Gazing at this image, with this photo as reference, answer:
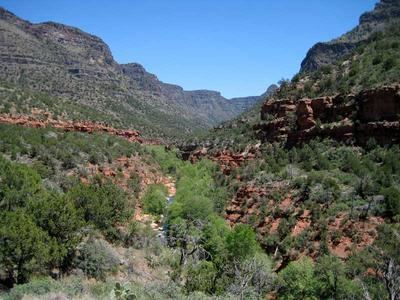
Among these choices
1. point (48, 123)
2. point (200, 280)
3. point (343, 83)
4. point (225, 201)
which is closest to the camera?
point (200, 280)

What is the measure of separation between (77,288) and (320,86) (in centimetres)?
4804

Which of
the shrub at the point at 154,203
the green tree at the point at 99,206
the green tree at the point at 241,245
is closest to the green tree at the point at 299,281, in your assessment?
the green tree at the point at 241,245

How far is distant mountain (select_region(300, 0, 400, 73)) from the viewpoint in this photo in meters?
106

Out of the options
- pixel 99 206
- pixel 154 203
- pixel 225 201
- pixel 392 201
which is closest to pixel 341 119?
pixel 225 201

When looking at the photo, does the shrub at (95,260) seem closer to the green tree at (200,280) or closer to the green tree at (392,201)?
the green tree at (200,280)

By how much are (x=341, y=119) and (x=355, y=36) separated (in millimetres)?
72017

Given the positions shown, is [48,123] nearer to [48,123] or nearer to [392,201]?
[48,123]

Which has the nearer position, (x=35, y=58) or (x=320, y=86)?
(x=320, y=86)

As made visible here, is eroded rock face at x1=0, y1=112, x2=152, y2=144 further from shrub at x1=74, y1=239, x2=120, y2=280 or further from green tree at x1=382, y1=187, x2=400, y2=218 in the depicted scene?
green tree at x1=382, y1=187, x2=400, y2=218

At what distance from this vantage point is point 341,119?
4872 centimetres

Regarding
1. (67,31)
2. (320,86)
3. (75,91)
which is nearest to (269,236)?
(320,86)

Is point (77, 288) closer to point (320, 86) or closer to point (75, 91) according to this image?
point (320, 86)

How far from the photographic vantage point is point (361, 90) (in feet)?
156

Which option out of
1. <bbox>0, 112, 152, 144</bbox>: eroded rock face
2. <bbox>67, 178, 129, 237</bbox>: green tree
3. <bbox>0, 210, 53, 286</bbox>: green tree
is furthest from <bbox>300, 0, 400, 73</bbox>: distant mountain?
<bbox>0, 210, 53, 286</bbox>: green tree
